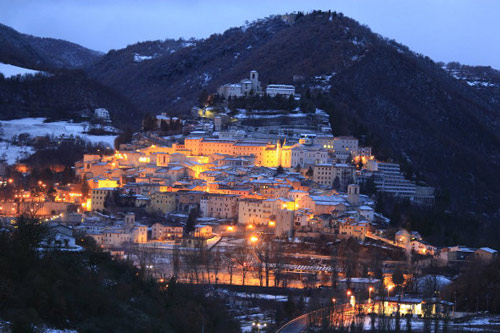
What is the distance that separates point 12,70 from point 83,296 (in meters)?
77.2

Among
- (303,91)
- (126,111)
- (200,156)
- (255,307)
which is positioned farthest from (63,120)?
(255,307)

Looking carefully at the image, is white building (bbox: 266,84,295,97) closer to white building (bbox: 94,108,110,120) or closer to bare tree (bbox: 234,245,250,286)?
white building (bbox: 94,108,110,120)

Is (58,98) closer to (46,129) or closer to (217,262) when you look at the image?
(46,129)

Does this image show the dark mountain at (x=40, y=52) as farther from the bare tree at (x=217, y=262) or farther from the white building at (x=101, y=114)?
the bare tree at (x=217, y=262)

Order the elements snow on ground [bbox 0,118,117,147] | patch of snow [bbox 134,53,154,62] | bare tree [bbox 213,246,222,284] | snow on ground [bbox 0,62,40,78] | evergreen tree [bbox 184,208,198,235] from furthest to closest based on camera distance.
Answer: patch of snow [bbox 134,53,154,62], snow on ground [bbox 0,62,40,78], snow on ground [bbox 0,118,117,147], evergreen tree [bbox 184,208,198,235], bare tree [bbox 213,246,222,284]

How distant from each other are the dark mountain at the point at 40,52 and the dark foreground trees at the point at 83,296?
76669 millimetres

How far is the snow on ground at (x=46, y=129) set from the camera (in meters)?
69.9

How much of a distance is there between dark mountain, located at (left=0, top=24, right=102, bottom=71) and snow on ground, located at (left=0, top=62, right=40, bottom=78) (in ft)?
8.49

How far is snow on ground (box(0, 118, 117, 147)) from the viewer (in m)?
69.9

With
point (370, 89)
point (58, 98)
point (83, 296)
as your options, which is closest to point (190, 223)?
point (83, 296)

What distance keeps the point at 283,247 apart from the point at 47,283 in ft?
68.0

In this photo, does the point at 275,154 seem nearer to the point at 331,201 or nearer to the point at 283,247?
the point at 331,201

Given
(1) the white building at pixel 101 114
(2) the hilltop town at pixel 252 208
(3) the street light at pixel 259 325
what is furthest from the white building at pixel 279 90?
(3) the street light at pixel 259 325

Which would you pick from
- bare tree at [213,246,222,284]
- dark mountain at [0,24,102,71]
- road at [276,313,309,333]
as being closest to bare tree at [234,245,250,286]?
bare tree at [213,246,222,284]
